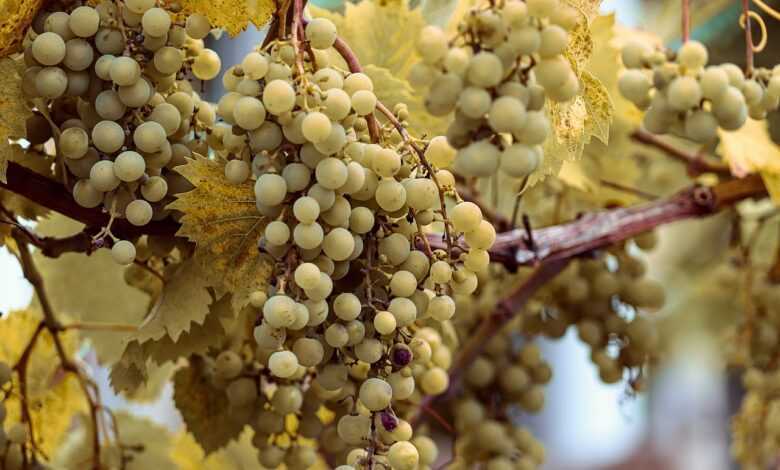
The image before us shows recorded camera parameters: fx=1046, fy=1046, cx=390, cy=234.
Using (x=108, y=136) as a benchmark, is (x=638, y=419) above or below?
above

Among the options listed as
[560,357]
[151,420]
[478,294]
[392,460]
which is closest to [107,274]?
[151,420]

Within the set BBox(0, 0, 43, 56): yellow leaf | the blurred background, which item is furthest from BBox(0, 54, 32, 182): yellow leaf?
the blurred background

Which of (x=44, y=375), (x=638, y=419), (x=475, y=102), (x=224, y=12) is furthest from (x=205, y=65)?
(x=638, y=419)

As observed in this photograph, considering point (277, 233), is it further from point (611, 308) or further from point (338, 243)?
point (611, 308)

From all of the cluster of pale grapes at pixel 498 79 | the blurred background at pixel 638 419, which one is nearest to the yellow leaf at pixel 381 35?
the cluster of pale grapes at pixel 498 79

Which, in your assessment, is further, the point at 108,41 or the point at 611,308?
the point at 611,308

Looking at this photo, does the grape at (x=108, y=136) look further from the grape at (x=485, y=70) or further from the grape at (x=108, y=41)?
the grape at (x=485, y=70)
